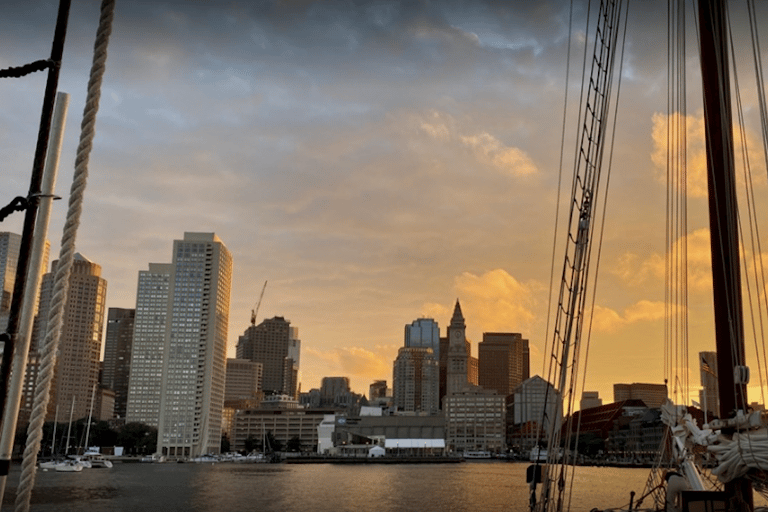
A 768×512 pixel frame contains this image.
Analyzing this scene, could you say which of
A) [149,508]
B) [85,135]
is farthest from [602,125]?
[149,508]

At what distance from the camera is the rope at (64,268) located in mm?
4086

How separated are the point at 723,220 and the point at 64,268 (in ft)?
33.7

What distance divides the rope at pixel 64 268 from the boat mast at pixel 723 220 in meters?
9.22

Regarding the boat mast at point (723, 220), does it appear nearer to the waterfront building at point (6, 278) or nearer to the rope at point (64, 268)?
the waterfront building at point (6, 278)

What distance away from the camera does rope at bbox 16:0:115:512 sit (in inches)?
161

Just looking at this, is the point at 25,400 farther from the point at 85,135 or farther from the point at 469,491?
the point at 85,135

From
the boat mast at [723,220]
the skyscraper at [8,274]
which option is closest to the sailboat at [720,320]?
the boat mast at [723,220]

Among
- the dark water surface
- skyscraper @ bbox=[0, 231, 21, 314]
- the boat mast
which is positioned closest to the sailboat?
the boat mast

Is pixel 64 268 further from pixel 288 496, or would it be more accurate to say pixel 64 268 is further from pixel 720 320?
pixel 288 496

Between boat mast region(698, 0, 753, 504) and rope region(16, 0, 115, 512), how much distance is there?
9217 mm

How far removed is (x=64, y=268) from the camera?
4152mm

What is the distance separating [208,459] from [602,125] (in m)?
178

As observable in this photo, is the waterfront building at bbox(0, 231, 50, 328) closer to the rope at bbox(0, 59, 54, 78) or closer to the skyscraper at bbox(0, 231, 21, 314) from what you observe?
the skyscraper at bbox(0, 231, 21, 314)

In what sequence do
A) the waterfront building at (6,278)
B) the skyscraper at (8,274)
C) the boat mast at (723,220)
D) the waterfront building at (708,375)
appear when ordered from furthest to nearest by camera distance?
the skyscraper at (8,274), the waterfront building at (708,375), the boat mast at (723,220), the waterfront building at (6,278)
